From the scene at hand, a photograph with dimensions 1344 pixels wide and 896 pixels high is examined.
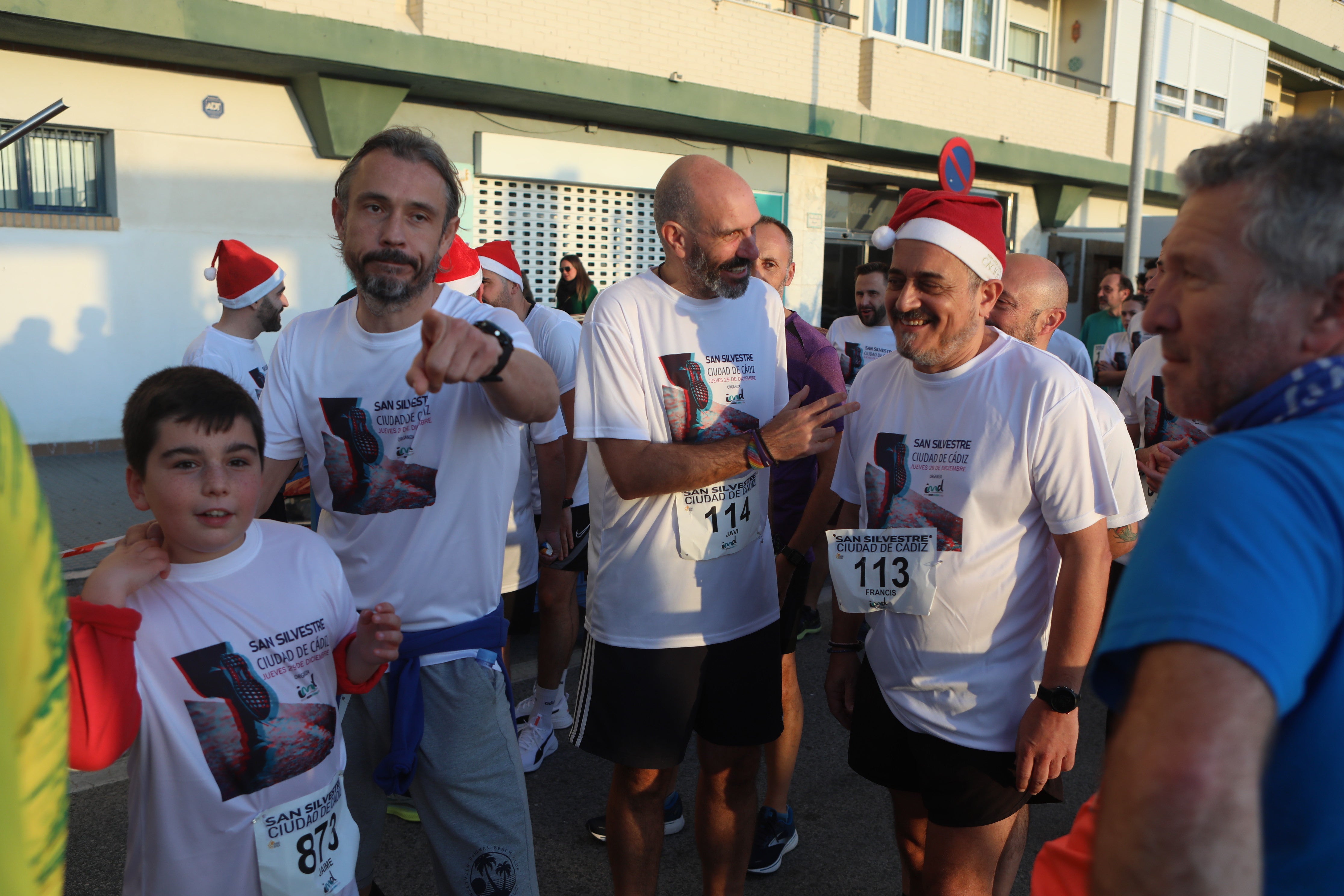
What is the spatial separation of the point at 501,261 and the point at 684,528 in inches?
124

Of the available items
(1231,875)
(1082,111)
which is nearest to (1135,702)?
(1231,875)

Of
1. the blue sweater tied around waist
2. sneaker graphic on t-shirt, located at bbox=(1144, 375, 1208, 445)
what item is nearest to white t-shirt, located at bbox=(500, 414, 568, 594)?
the blue sweater tied around waist

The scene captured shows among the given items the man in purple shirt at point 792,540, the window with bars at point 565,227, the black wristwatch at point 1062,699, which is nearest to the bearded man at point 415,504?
the man in purple shirt at point 792,540

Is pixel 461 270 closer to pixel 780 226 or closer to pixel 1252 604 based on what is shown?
pixel 780 226

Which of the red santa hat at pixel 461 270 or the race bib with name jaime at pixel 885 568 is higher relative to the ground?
the red santa hat at pixel 461 270

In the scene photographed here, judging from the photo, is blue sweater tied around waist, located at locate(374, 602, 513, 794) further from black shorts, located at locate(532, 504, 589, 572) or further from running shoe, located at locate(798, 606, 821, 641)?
running shoe, located at locate(798, 606, 821, 641)

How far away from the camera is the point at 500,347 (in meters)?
2.07

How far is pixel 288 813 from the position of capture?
6.42ft

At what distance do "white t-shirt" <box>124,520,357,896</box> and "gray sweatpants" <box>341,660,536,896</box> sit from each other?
0.25 meters

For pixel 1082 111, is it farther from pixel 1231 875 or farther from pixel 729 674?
pixel 1231 875

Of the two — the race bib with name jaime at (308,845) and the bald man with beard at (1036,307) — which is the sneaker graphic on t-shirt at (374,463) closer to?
the race bib with name jaime at (308,845)

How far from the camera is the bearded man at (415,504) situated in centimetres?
227

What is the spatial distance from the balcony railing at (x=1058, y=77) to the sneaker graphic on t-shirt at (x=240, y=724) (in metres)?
18.8

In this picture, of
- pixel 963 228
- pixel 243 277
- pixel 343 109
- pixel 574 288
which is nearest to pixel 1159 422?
pixel 963 228
